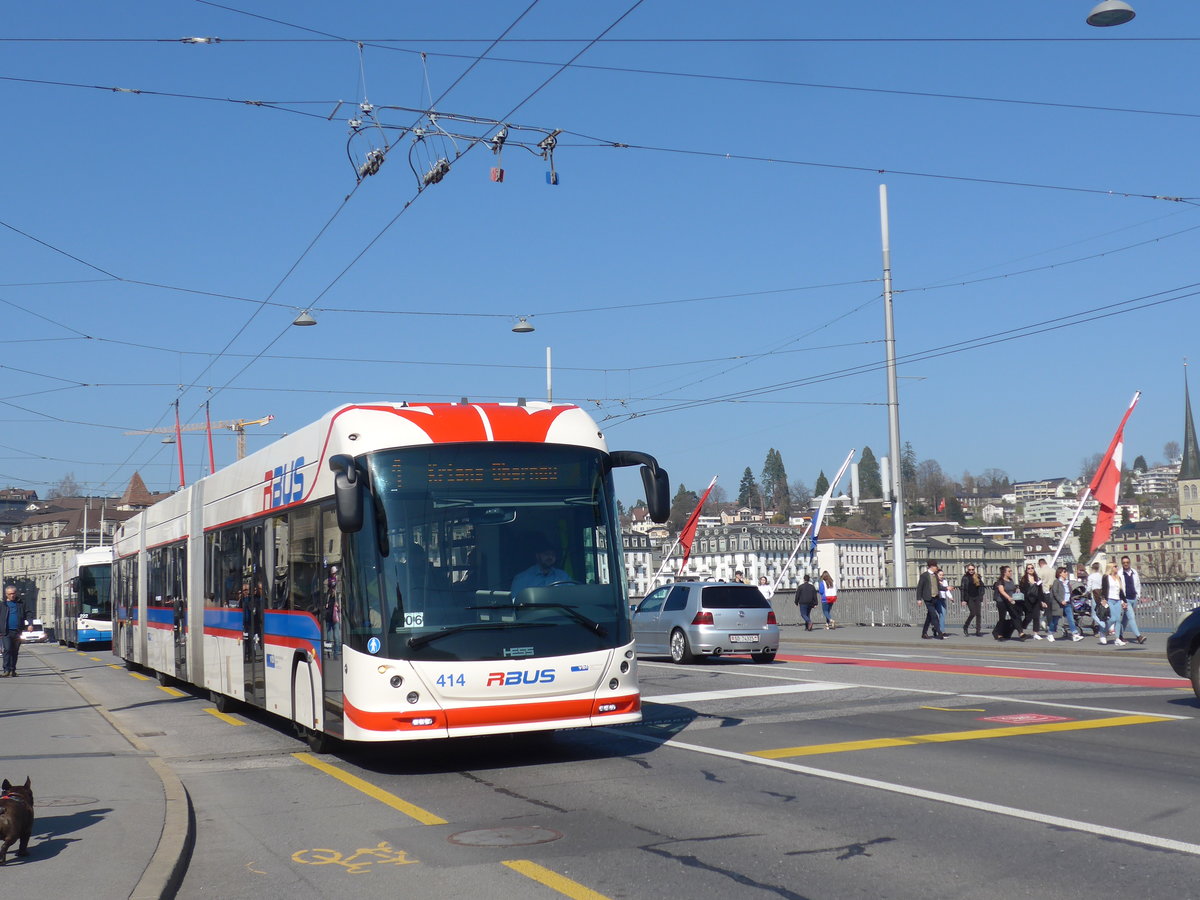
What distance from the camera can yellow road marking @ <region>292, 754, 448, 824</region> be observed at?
927 cm

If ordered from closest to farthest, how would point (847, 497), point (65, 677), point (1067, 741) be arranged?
point (1067, 741) < point (65, 677) < point (847, 497)

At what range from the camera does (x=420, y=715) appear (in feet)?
35.3

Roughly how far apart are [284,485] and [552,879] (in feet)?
25.2

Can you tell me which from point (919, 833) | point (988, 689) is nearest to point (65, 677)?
point (988, 689)

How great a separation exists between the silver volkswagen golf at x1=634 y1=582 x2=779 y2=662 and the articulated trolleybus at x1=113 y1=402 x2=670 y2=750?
1175 centimetres

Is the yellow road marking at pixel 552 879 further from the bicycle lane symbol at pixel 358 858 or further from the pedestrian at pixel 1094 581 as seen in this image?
the pedestrian at pixel 1094 581

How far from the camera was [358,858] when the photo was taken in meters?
7.95

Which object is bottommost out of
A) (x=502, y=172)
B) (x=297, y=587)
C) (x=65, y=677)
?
(x=65, y=677)

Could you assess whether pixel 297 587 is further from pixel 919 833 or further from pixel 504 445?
pixel 919 833

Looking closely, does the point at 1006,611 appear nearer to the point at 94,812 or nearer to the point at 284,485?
the point at 284,485

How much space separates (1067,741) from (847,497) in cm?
2855

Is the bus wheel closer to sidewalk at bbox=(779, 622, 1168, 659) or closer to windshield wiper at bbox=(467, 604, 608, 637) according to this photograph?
windshield wiper at bbox=(467, 604, 608, 637)

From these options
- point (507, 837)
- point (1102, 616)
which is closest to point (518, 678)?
point (507, 837)

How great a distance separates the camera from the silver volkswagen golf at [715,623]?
944 inches
